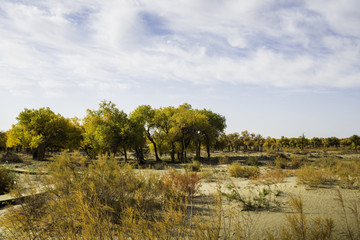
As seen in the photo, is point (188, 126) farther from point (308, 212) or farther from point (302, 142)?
point (302, 142)

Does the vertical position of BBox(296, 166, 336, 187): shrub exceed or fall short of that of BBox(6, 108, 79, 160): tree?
it falls short

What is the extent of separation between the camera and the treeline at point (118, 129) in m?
30.3

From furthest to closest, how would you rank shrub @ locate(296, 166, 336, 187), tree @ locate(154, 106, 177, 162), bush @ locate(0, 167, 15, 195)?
tree @ locate(154, 106, 177, 162)
bush @ locate(0, 167, 15, 195)
shrub @ locate(296, 166, 336, 187)

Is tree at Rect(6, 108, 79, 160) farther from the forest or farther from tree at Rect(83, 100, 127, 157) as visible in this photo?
the forest

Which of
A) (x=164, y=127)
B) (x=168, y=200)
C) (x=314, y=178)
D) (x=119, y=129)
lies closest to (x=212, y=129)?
(x=164, y=127)

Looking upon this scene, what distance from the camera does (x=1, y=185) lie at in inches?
432

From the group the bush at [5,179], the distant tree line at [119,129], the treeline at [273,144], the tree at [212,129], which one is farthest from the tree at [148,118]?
the treeline at [273,144]

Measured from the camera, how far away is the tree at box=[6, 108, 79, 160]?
1326 inches

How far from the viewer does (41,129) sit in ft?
115

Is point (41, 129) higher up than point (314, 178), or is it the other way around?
point (41, 129)

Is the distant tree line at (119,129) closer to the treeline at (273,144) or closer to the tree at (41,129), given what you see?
the tree at (41,129)

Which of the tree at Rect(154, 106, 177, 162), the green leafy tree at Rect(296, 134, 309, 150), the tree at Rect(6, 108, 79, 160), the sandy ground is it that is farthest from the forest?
the green leafy tree at Rect(296, 134, 309, 150)

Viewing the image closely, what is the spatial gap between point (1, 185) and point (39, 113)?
28.6m

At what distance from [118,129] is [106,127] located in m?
1.71
